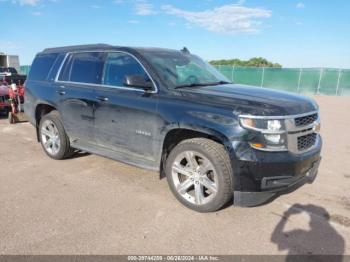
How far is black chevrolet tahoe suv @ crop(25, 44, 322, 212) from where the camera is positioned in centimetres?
346

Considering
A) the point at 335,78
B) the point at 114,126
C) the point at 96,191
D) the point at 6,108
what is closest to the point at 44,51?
the point at 114,126

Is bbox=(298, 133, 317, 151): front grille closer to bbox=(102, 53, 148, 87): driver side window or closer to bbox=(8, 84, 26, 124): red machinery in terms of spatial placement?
bbox=(102, 53, 148, 87): driver side window

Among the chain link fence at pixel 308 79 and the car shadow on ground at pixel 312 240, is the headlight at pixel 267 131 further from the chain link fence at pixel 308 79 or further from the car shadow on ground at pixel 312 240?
the chain link fence at pixel 308 79

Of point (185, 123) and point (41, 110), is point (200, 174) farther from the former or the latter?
point (41, 110)

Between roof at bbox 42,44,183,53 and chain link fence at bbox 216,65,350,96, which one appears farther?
chain link fence at bbox 216,65,350,96

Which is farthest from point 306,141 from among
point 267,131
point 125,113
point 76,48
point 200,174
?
point 76,48

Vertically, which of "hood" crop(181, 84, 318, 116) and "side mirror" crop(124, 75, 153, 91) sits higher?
"side mirror" crop(124, 75, 153, 91)

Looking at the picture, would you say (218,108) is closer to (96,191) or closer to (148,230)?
(148,230)

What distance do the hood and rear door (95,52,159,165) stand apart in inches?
22.7

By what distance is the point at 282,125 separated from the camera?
345 cm

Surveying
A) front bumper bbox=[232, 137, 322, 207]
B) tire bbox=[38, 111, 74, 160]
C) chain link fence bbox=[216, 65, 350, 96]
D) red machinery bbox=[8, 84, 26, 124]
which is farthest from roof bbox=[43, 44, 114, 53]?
chain link fence bbox=[216, 65, 350, 96]

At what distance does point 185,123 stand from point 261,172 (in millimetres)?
996

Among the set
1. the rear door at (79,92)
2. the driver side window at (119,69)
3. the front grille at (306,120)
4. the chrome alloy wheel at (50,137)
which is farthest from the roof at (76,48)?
the front grille at (306,120)

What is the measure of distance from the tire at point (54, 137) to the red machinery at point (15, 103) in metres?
4.33
